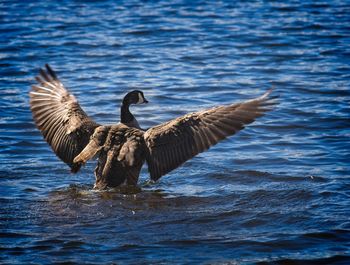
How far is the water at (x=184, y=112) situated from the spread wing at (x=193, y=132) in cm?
49

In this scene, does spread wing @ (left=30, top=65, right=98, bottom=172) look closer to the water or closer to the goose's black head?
the water

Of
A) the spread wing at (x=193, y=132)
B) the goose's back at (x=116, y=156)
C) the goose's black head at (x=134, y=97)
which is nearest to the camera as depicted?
the spread wing at (x=193, y=132)

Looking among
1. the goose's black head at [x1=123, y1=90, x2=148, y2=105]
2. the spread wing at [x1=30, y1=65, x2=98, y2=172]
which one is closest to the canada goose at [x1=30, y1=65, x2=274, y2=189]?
the spread wing at [x1=30, y1=65, x2=98, y2=172]

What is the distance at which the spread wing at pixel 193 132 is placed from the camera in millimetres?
9016

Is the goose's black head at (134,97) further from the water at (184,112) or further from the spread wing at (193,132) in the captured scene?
the spread wing at (193,132)

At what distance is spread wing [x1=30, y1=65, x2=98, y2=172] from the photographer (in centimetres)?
1002

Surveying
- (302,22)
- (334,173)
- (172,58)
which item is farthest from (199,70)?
(334,173)

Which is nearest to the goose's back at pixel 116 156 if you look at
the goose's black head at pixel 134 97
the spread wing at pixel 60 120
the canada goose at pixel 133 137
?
the canada goose at pixel 133 137

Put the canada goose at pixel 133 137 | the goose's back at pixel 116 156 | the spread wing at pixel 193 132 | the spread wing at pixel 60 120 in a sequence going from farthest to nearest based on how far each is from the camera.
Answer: the spread wing at pixel 60 120 < the goose's back at pixel 116 156 < the canada goose at pixel 133 137 < the spread wing at pixel 193 132

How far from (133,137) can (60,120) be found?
1.16 meters

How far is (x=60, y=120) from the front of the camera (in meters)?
10.3

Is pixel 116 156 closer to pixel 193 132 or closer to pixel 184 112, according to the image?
pixel 193 132

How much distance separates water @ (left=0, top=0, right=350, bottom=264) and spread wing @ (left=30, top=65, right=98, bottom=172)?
1.54 feet

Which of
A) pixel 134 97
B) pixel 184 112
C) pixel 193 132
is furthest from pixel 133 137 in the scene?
pixel 184 112
